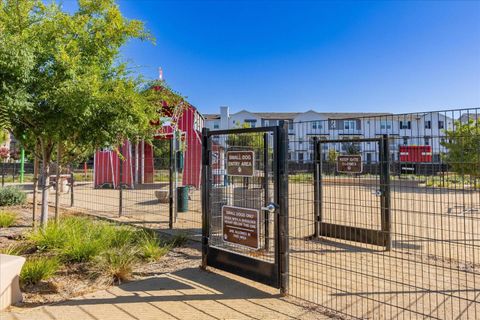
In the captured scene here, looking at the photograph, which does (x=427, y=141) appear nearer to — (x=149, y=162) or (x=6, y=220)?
(x=149, y=162)

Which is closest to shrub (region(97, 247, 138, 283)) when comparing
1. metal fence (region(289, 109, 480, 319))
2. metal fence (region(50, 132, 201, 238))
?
metal fence (region(289, 109, 480, 319))

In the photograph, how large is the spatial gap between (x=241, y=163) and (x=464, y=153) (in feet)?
8.21

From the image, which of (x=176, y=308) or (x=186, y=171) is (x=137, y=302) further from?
(x=186, y=171)

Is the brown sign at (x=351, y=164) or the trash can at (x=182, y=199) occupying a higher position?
the brown sign at (x=351, y=164)

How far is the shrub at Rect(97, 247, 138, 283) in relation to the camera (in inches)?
A: 182

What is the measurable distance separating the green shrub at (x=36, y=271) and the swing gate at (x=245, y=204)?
79.6 inches

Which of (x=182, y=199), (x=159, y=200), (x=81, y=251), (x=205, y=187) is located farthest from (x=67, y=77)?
(x=159, y=200)

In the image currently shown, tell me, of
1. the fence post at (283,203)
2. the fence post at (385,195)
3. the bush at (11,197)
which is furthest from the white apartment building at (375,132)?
the bush at (11,197)

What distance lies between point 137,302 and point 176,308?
19.3 inches

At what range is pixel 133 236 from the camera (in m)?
6.24

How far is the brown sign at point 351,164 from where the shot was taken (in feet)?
19.6

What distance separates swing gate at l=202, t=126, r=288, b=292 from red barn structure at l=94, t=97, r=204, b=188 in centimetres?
486

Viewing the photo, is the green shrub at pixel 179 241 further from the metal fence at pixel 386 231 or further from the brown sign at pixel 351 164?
the brown sign at pixel 351 164

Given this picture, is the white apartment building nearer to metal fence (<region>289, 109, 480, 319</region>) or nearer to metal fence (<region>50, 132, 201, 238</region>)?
metal fence (<region>289, 109, 480, 319</region>)
